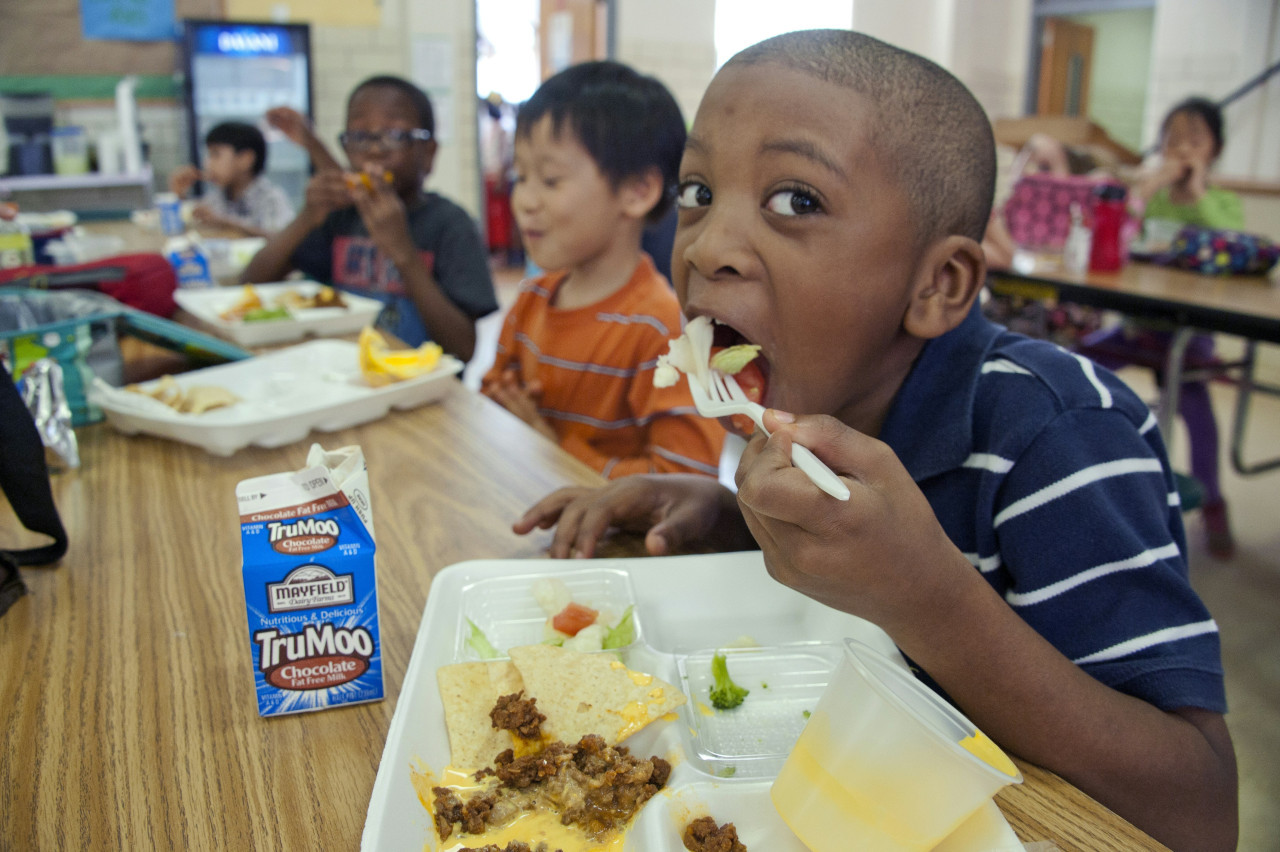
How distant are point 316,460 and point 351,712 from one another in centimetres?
23

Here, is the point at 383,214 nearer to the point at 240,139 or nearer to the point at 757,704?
the point at 757,704

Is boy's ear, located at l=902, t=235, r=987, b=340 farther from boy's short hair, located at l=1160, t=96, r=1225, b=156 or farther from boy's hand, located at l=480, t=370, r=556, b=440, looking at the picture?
boy's short hair, located at l=1160, t=96, r=1225, b=156

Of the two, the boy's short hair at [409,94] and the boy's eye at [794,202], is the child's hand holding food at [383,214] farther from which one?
the boy's eye at [794,202]

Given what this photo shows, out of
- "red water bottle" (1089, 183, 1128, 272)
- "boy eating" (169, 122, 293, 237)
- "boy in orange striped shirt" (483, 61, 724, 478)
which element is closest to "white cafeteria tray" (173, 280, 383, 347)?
"boy in orange striped shirt" (483, 61, 724, 478)

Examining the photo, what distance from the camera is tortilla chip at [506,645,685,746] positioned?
764 millimetres

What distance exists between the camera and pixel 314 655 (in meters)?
0.80

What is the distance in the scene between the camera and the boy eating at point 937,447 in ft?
2.36

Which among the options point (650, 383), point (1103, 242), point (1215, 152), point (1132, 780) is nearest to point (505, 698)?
point (1132, 780)

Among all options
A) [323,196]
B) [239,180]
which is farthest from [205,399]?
[239,180]

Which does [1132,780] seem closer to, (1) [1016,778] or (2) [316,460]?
(1) [1016,778]

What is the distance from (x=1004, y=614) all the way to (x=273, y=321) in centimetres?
184

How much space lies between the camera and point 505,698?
0.78 m

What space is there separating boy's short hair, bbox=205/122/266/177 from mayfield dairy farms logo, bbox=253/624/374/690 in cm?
462

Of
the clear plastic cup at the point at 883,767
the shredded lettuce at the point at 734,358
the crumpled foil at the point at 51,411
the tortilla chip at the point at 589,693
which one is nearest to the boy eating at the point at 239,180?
→ the crumpled foil at the point at 51,411
